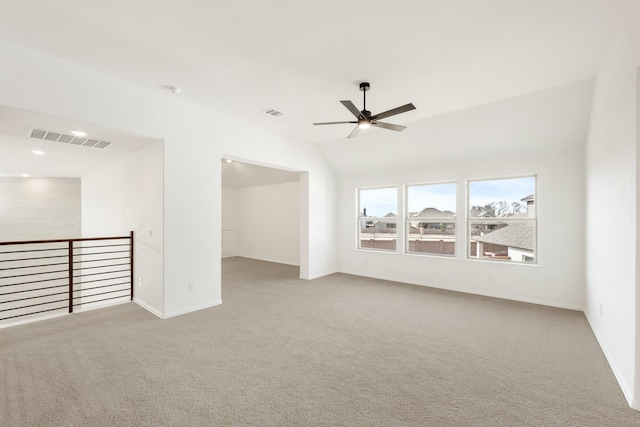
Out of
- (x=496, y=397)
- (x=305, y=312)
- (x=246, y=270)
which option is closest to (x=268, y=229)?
(x=246, y=270)

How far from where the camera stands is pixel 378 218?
6.66 metres

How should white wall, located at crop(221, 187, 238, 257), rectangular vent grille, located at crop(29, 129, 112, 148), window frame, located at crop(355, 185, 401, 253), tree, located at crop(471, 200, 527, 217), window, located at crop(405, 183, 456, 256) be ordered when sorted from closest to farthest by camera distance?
1. rectangular vent grille, located at crop(29, 129, 112, 148)
2. tree, located at crop(471, 200, 527, 217)
3. window, located at crop(405, 183, 456, 256)
4. window frame, located at crop(355, 185, 401, 253)
5. white wall, located at crop(221, 187, 238, 257)

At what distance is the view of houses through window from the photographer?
193 inches

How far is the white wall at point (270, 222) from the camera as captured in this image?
8.39m

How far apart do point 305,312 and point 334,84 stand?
3.13 meters

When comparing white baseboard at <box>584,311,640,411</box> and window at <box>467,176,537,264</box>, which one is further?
window at <box>467,176,537,264</box>

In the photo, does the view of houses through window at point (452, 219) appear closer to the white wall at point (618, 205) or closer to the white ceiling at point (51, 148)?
the white wall at point (618, 205)

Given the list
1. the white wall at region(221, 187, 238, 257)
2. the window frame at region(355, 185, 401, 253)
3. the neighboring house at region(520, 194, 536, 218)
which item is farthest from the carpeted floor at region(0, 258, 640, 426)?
the white wall at region(221, 187, 238, 257)

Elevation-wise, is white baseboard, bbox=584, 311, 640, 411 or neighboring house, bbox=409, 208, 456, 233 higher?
neighboring house, bbox=409, 208, 456, 233

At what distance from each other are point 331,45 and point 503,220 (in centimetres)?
426

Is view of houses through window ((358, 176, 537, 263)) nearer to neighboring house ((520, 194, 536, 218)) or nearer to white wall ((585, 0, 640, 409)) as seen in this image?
neighboring house ((520, 194, 536, 218))

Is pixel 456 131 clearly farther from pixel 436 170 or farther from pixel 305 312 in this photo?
pixel 305 312

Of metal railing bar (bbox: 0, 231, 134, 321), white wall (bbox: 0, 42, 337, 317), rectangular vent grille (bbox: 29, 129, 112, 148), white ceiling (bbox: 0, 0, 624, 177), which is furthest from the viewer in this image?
rectangular vent grille (bbox: 29, 129, 112, 148)

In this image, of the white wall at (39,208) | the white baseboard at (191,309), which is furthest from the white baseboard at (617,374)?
the white wall at (39,208)
